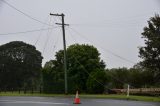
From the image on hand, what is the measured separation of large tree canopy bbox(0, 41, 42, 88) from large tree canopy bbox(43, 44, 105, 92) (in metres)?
19.7

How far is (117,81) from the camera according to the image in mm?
60031

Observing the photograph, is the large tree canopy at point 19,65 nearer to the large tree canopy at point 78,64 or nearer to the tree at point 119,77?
the large tree canopy at point 78,64

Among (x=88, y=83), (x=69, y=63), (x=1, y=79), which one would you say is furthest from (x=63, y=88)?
(x=1, y=79)

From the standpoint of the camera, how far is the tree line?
4422 cm

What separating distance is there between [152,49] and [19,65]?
1773 inches

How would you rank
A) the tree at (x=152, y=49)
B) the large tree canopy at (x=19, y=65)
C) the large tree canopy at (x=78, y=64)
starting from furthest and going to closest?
the large tree canopy at (x=19, y=65) → the large tree canopy at (x=78, y=64) → the tree at (x=152, y=49)

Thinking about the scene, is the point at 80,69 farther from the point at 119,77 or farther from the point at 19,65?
the point at 19,65

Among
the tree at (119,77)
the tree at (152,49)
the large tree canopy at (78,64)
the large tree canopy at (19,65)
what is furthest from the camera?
the large tree canopy at (19,65)

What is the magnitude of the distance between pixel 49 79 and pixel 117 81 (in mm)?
11665

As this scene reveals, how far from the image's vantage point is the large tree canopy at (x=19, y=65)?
265 ft

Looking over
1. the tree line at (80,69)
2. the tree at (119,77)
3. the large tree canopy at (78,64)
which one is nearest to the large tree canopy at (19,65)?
the tree line at (80,69)

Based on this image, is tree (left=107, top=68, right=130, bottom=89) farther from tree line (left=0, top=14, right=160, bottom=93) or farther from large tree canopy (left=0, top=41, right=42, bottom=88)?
large tree canopy (left=0, top=41, right=42, bottom=88)

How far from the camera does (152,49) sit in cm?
4344

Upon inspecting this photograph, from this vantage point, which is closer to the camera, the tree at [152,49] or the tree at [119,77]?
the tree at [152,49]
